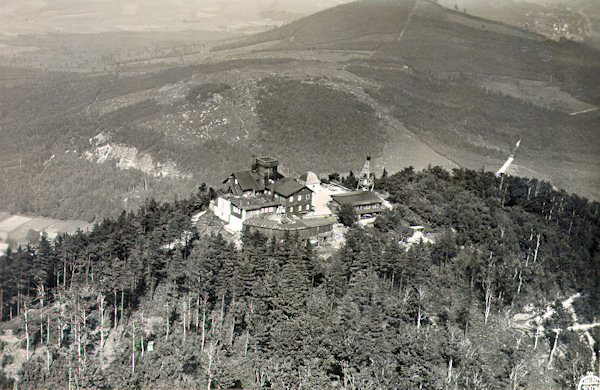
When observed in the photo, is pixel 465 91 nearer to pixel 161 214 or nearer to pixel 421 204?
pixel 421 204

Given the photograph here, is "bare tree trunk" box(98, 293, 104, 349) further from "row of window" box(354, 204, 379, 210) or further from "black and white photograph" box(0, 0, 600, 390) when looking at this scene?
"row of window" box(354, 204, 379, 210)

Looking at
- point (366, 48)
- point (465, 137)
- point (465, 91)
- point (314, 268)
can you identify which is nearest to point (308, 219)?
point (314, 268)

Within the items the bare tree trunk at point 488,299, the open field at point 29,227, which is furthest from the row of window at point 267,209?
the open field at point 29,227

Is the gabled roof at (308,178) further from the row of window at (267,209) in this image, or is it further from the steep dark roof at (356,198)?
the row of window at (267,209)

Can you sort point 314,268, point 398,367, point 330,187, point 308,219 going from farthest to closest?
point 330,187 → point 308,219 → point 314,268 → point 398,367

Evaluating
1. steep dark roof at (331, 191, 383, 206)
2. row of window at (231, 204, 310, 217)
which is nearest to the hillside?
steep dark roof at (331, 191, 383, 206)
